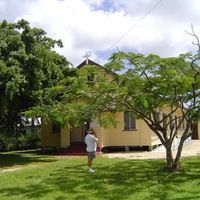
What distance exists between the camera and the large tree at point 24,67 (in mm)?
21391

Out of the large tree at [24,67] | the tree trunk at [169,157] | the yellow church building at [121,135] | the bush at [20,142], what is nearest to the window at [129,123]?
the yellow church building at [121,135]

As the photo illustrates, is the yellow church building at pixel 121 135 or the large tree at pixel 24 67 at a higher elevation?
the large tree at pixel 24 67

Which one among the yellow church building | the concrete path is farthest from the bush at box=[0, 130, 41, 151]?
the concrete path

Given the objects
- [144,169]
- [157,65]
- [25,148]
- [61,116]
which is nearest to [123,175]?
[144,169]

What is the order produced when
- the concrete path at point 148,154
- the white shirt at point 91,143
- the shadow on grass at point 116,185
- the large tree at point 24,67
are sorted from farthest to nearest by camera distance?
the concrete path at point 148,154, the large tree at point 24,67, the white shirt at point 91,143, the shadow on grass at point 116,185

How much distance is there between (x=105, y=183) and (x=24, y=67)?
35.0 feet

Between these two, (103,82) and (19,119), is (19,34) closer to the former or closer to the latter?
(19,119)

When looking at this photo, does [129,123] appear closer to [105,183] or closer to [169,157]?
[169,157]

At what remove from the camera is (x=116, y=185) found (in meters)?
13.6

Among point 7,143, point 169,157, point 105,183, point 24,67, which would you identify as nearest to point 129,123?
point 24,67

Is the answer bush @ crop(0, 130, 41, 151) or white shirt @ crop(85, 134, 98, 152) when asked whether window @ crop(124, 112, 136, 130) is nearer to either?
white shirt @ crop(85, 134, 98, 152)

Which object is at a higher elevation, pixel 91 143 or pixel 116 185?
pixel 91 143

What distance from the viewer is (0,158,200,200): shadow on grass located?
12047mm

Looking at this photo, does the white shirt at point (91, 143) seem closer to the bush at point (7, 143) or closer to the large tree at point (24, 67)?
the large tree at point (24, 67)
